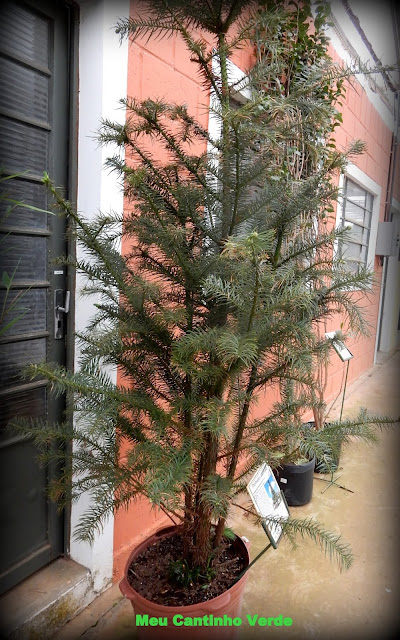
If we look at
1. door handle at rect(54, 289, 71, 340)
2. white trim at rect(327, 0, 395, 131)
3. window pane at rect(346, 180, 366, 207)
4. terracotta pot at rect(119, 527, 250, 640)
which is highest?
white trim at rect(327, 0, 395, 131)

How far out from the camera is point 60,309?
5.65 feet

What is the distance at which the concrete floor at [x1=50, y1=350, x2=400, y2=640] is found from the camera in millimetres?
1812

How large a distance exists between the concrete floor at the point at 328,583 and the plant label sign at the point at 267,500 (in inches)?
14.0

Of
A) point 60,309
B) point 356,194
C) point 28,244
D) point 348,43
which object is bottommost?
point 60,309

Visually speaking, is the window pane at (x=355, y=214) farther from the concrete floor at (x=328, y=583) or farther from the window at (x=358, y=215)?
the concrete floor at (x=328, y=583)

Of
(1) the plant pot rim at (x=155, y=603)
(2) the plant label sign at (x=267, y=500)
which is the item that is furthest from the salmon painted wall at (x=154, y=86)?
(2) the plant label sign at (x=267, y=500)

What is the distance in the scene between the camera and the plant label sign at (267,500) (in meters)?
1.25

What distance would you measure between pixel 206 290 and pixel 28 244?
0.86m

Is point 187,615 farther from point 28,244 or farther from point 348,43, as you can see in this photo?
point 348,43

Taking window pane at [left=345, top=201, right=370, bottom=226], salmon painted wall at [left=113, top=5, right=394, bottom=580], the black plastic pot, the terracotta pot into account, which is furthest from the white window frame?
the terracotta pot

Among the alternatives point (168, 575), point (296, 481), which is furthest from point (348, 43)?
point (168, 575)

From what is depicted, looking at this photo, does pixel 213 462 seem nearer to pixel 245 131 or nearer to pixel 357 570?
pixel 245 131

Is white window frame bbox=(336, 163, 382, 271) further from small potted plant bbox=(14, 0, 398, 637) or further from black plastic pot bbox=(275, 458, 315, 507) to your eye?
small potted plant bbox=(14, 0, 398, 637)

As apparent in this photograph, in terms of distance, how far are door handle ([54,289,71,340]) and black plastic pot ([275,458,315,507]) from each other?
64.3 inches
